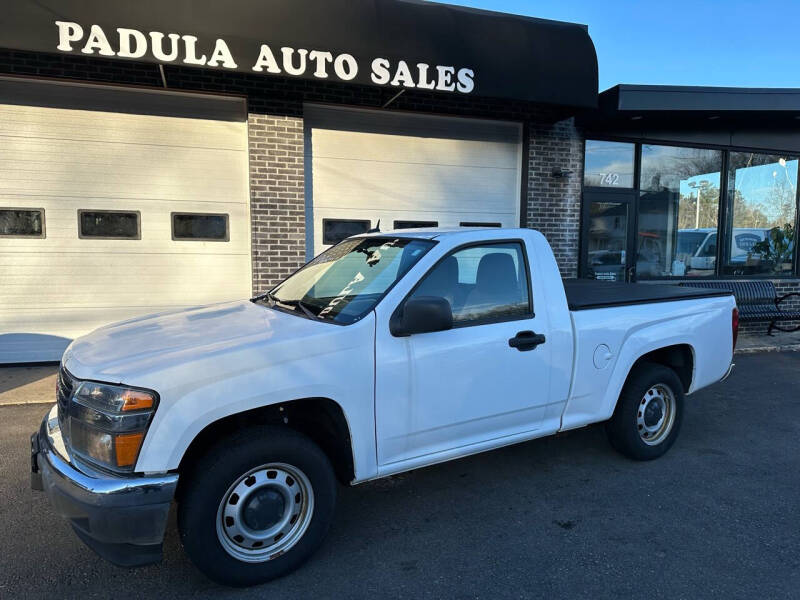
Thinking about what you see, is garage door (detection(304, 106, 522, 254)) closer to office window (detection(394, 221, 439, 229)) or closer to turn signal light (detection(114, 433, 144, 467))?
office window (detection(394, 221, 439, 229))

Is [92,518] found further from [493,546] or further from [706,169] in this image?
[706,169]

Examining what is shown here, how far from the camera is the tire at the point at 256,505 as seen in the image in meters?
2.65

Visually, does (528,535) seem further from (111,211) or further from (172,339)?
(111,211)

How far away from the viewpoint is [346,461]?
3088 mm

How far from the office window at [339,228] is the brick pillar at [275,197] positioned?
50 centimetres

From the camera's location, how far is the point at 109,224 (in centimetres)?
748

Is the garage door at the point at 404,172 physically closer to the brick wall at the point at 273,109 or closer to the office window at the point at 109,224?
the brick wall at the point at 273,109

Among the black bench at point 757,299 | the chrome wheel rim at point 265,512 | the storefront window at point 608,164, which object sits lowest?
the chrome wheel rim at point 265,512

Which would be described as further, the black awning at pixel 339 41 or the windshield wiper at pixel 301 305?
the black awning at pixel 339 41

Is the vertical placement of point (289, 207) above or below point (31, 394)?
above

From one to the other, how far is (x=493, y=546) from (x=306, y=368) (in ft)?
5.05

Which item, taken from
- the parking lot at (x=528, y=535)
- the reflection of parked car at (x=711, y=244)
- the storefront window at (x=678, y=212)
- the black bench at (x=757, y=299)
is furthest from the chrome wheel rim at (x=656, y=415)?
the reflection of parked car at (x=711, y=244)

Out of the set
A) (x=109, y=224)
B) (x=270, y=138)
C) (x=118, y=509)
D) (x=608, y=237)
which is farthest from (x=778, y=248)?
(x=118, y=509)

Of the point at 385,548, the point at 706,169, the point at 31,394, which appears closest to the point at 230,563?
the point at 385,548
